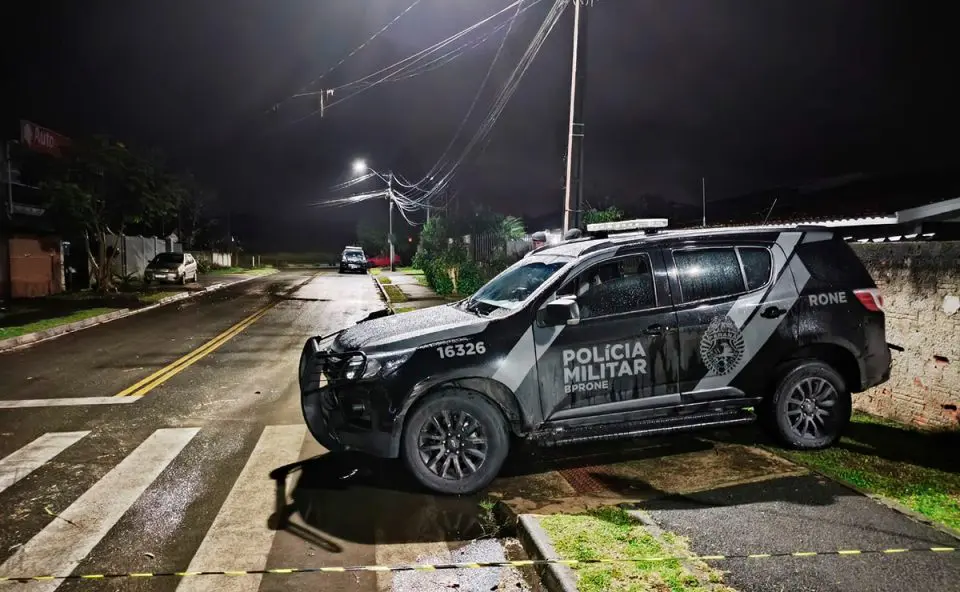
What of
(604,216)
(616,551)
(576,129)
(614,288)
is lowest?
(616,551)

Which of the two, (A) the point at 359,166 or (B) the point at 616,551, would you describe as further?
(A) the point at 359,166

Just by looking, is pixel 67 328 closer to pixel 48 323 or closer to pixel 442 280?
pixel 48 323

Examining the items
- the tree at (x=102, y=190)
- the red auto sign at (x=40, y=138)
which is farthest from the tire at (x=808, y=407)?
the red auto sign at (x=40, y=138)

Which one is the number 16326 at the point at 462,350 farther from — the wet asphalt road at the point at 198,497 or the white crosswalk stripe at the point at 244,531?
the white crosswalk stripe at the point at 244,531

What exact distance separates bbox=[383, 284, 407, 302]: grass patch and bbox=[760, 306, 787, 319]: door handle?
17.9 meters

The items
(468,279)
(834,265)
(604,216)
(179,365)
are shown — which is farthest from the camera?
(468,279)

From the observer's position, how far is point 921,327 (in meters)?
6.32

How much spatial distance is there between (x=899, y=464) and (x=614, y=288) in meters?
2.78

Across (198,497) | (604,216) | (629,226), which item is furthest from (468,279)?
(198,497)

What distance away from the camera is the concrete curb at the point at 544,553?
3.50 metres

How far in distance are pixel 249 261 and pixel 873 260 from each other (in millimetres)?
62148

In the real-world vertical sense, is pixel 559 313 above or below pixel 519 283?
below

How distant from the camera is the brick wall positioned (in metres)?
6.00

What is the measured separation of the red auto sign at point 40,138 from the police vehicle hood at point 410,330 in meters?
24.4
